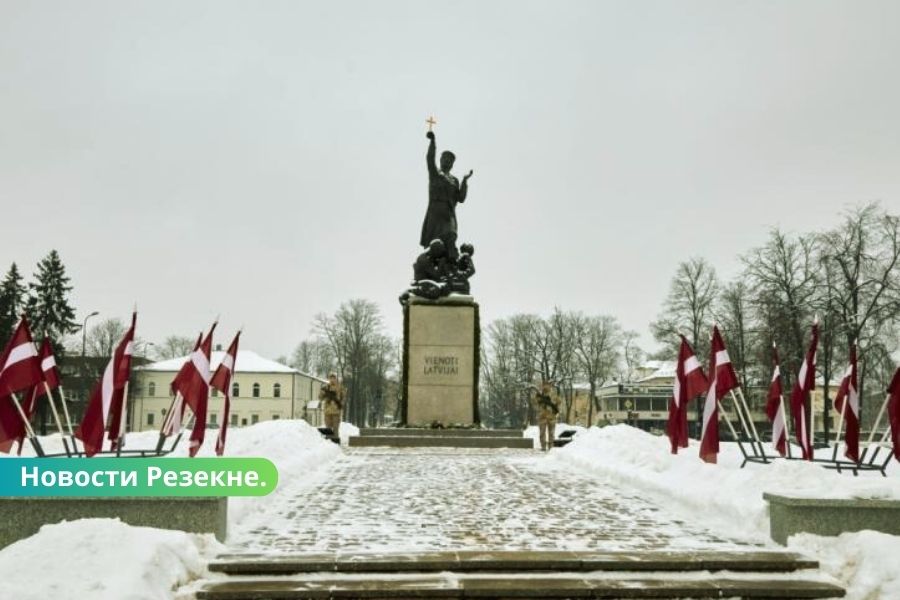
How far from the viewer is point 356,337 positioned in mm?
66125

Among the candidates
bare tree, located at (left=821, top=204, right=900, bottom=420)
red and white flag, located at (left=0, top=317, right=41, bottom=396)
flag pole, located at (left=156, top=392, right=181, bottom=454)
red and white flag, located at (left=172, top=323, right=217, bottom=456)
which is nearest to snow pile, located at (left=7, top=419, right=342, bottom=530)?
red and white flag, located at (left=172, top=323, right=217, bottom=456)

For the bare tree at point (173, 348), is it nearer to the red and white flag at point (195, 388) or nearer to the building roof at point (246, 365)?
the building roof at point (246, 365)

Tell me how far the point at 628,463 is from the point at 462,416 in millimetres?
9060

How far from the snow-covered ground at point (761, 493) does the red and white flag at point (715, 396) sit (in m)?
0.33

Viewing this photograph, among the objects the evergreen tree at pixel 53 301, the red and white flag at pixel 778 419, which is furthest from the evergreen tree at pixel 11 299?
the red and white flag at pixel 778 419

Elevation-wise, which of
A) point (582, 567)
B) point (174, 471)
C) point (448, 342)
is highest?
point (448, 342)

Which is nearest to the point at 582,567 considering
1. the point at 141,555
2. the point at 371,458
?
the point at 141,555

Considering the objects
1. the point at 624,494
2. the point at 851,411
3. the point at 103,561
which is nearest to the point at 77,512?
the point at 103,561

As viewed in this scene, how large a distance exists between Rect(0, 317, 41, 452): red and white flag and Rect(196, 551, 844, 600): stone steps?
3.83m

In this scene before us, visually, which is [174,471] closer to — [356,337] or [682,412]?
[682,412]

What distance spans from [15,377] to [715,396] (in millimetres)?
8706

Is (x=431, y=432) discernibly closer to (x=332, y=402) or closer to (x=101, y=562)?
(x=332, y=402)

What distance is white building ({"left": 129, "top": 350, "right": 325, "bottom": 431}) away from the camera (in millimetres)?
82562

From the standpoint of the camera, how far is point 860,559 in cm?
683
